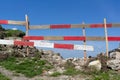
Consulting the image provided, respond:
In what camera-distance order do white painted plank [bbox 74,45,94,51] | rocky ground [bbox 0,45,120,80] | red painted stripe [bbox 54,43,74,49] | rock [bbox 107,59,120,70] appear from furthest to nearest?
red painted stripe [bbox 54,43,74,49], white painted plank [bbox 74,45,94,51], rock [bbox 107,59,120,70], rocky ground [bbox 0,45,120,80]

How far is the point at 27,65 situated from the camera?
50.4ft

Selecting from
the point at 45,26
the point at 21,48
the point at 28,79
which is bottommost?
the point at 28,79

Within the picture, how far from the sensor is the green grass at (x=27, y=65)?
13.9 meters

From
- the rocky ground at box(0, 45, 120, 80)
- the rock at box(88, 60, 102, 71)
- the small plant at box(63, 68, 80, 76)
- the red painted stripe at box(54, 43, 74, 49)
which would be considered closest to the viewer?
the rocky ground at box(0, 45, 120, 80)

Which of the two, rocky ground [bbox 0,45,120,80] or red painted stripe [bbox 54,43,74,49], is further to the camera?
red painted stripe [bbox 54,43,74,49]

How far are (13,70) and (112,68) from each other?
4.34m

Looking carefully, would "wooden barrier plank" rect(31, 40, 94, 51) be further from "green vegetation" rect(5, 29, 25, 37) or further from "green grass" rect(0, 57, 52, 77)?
"green vegetation" rect(5, 29, 25, 37)

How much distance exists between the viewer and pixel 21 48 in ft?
65.9

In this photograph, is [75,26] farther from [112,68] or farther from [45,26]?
[112,68]

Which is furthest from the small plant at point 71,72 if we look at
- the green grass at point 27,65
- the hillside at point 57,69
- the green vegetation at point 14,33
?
the green vegetation at point 14,33

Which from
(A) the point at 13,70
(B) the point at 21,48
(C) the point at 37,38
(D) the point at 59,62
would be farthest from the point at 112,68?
(B) the point at 21,48

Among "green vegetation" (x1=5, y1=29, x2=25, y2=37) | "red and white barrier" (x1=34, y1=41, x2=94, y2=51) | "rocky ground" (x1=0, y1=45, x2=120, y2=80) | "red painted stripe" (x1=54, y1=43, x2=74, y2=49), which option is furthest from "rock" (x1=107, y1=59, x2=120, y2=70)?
"green vegetation" (x1=5, y1=29, x2=25, y2=37)

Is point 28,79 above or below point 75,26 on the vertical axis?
below

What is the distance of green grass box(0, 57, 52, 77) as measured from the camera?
13883mm
